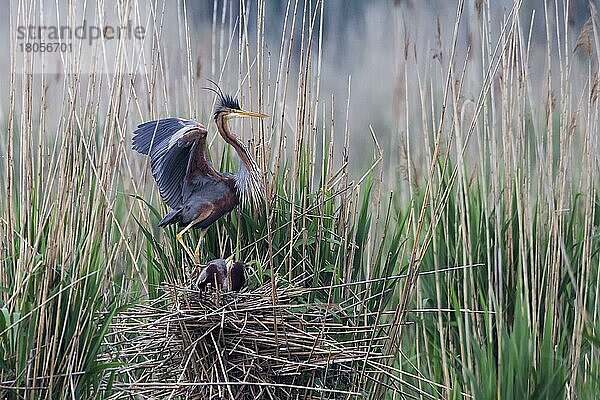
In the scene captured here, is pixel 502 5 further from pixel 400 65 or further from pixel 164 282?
pixel 164 282

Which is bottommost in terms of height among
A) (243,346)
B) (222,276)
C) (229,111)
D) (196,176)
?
(243,346)

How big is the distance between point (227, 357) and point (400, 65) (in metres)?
0.86

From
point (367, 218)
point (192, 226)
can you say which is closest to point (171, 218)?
point (192, 226)

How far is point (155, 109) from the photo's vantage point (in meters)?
1.87

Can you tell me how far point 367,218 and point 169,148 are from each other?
485 mm

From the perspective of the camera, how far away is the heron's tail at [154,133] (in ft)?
4.98

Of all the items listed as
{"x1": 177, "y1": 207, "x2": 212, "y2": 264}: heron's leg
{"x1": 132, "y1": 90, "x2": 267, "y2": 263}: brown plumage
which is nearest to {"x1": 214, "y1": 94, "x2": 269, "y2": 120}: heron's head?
{"x1": 132, "y1": 90, "x2": 267, "y2": 263}: brown plumage

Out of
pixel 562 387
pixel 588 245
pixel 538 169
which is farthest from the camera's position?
pixel 538 169

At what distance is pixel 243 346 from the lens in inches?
57.0

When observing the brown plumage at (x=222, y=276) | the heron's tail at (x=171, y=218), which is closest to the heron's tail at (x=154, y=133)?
the heron's tail at (x=171, y=218)

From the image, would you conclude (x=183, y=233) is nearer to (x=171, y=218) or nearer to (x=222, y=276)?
(x=171, y=218)

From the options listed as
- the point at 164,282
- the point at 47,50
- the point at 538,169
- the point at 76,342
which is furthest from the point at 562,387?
the point at 47,50

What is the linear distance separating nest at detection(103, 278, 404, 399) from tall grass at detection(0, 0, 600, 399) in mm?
60

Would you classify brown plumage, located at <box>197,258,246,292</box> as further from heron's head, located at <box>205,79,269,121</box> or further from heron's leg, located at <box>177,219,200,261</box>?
heron's head, located at <box>205,79,269,121</box>
